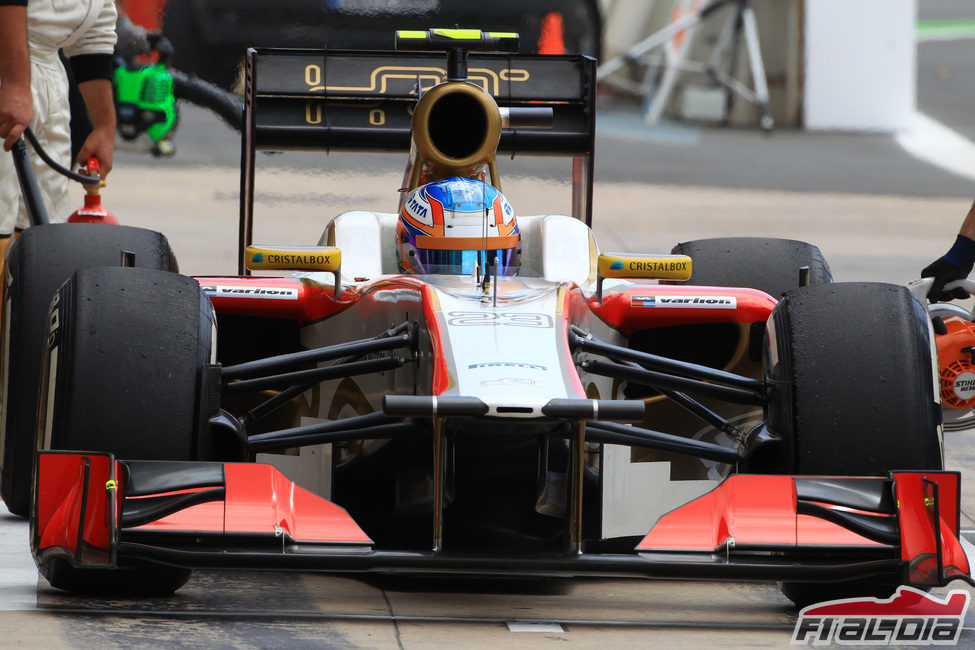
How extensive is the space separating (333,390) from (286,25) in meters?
6.62

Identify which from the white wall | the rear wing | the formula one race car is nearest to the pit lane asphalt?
the formula one race car

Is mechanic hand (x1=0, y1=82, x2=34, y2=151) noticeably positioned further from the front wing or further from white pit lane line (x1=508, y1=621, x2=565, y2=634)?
white pit lane line (x1=508, y1=621, x2=565, y2=634)

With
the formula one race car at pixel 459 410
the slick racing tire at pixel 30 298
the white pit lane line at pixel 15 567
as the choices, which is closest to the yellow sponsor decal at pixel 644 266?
the formula one race car at pixel 459 410

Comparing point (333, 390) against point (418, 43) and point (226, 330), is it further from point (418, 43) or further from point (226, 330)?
point (418, 43)

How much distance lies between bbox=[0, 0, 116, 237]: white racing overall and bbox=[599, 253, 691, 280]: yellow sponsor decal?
261 cm

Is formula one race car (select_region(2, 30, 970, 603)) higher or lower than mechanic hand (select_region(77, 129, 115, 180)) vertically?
lower

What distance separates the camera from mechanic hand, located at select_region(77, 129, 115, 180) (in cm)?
647

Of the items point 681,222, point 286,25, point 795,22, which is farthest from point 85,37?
point 795,22

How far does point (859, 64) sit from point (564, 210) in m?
8.95

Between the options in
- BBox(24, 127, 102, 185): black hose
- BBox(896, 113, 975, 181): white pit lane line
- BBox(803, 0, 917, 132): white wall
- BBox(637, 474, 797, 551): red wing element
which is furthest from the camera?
BBox(803, 0, 917, 132): white wall

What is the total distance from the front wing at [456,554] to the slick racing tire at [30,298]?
860 mm

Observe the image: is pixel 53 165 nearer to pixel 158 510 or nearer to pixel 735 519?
pixel 158 510

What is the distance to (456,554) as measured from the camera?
12.9 feet

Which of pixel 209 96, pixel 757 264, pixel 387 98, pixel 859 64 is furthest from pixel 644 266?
pixel 859 64
